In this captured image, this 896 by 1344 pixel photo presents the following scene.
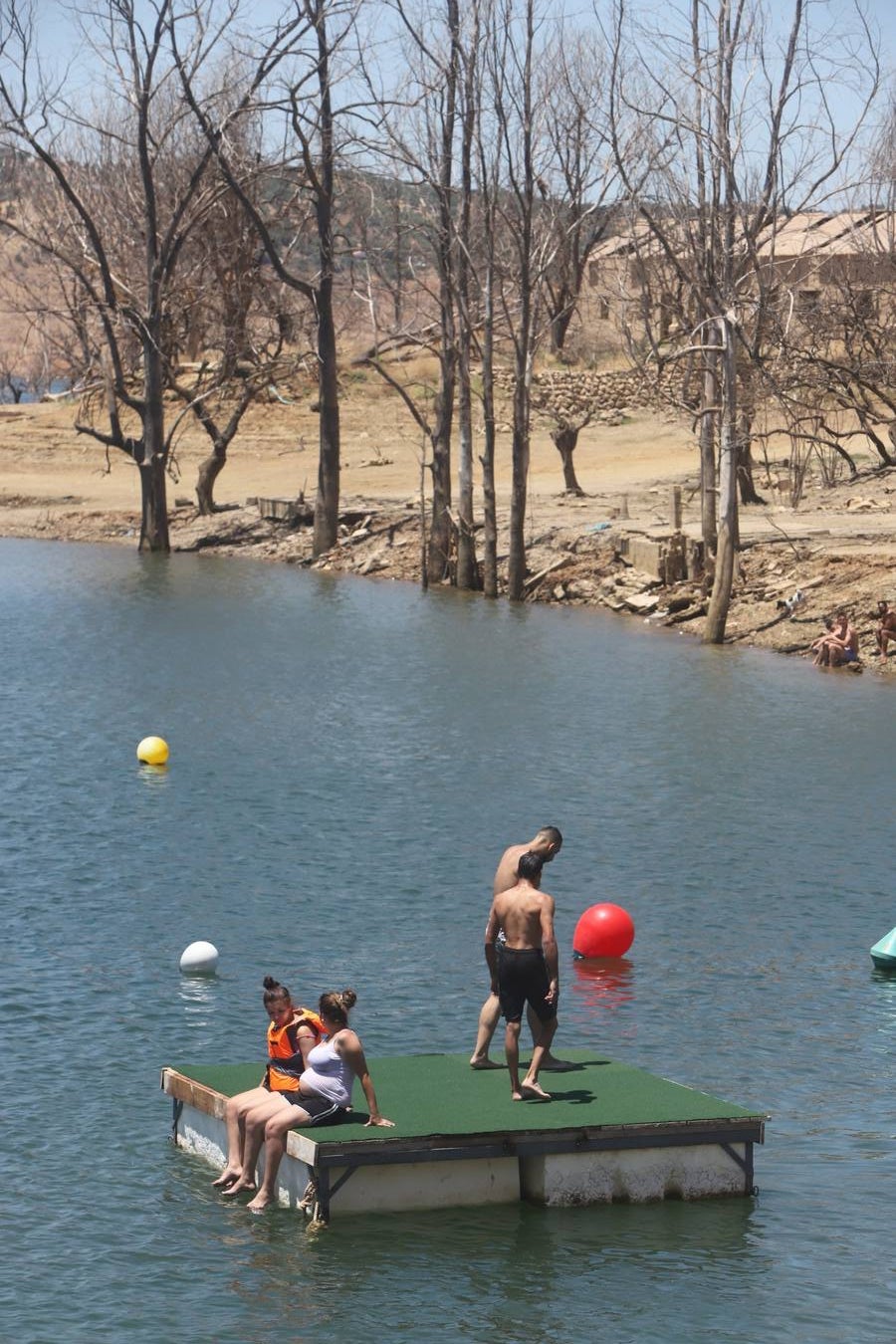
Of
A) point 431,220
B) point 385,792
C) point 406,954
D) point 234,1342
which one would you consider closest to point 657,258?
point 431,220

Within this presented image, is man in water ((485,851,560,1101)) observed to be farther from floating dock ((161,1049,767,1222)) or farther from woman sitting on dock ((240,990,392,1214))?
woman sitting on dock ((240,990,392,1214))

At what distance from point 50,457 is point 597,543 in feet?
101

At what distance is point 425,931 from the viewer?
22.6 meters

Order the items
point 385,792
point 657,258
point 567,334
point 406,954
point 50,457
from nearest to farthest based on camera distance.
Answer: point 406,954 < point 385,792 < point 657,258 < point 50,457 < point 567,334

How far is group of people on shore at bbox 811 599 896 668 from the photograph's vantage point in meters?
42.1

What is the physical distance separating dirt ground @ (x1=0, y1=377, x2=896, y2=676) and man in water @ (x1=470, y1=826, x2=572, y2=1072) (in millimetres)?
26777

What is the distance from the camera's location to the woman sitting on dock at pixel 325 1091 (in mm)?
14250

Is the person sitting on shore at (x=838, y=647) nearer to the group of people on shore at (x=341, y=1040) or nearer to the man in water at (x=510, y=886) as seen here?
the man in water at (x=510, y=886)

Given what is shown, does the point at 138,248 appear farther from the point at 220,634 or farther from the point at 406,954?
the point at 406,954

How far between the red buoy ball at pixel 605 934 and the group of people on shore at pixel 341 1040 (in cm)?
576

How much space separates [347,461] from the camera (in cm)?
7619

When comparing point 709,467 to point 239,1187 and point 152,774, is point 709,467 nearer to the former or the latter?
Answer: point 152,774

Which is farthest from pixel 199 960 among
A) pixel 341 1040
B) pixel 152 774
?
pixel 152 774

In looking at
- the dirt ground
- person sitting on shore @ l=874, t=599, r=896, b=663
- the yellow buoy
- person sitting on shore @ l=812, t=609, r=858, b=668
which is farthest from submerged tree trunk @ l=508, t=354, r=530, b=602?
the yellow buoy
